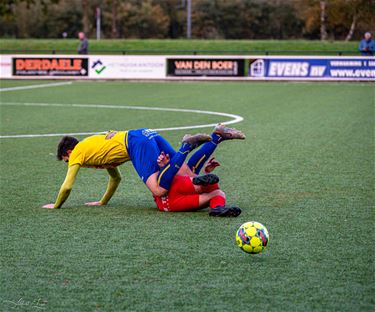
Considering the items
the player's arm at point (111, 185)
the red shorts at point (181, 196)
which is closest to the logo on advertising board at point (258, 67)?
the player's arm at point (111, 185)

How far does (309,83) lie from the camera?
35.7 meters

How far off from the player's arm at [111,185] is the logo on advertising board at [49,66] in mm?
28588

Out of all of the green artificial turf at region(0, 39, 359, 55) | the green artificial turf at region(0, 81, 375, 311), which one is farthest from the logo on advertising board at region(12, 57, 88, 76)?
the green artificial turf at region(0, 81, 375, 311)

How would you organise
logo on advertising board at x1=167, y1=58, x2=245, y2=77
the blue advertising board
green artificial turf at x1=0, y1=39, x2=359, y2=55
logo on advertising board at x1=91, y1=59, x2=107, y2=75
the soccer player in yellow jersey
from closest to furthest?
the soccer player in yellow jersey
the blue advertising board
logo on advertising board at x1=91, y1=59, x2=107, y2=75
logo on advertising board at x1=167, y1=58, x2=245, y2=77
green artificial turf at x1=0, y1=39, x2=359, y2=55

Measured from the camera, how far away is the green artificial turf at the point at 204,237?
5777mm

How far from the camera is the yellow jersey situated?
8.70 metres

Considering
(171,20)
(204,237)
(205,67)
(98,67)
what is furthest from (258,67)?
(171,20)

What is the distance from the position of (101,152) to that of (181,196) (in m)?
0.93

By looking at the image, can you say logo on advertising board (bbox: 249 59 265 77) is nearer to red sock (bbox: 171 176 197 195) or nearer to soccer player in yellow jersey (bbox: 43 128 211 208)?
soccer player in yellow jersey (bbox: 43 128 211 208)

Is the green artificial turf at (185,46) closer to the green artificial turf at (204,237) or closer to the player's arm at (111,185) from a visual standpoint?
the green artificial turf at (204,237)

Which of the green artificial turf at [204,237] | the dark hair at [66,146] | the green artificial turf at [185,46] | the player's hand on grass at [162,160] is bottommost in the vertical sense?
the green artificial turf at [204,237]

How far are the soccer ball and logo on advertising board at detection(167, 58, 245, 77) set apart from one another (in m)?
30.7

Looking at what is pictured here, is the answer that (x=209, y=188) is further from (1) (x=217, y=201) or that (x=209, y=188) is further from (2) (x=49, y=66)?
Answer: (2) (x=49, y=66)

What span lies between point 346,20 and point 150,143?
2422 inches
